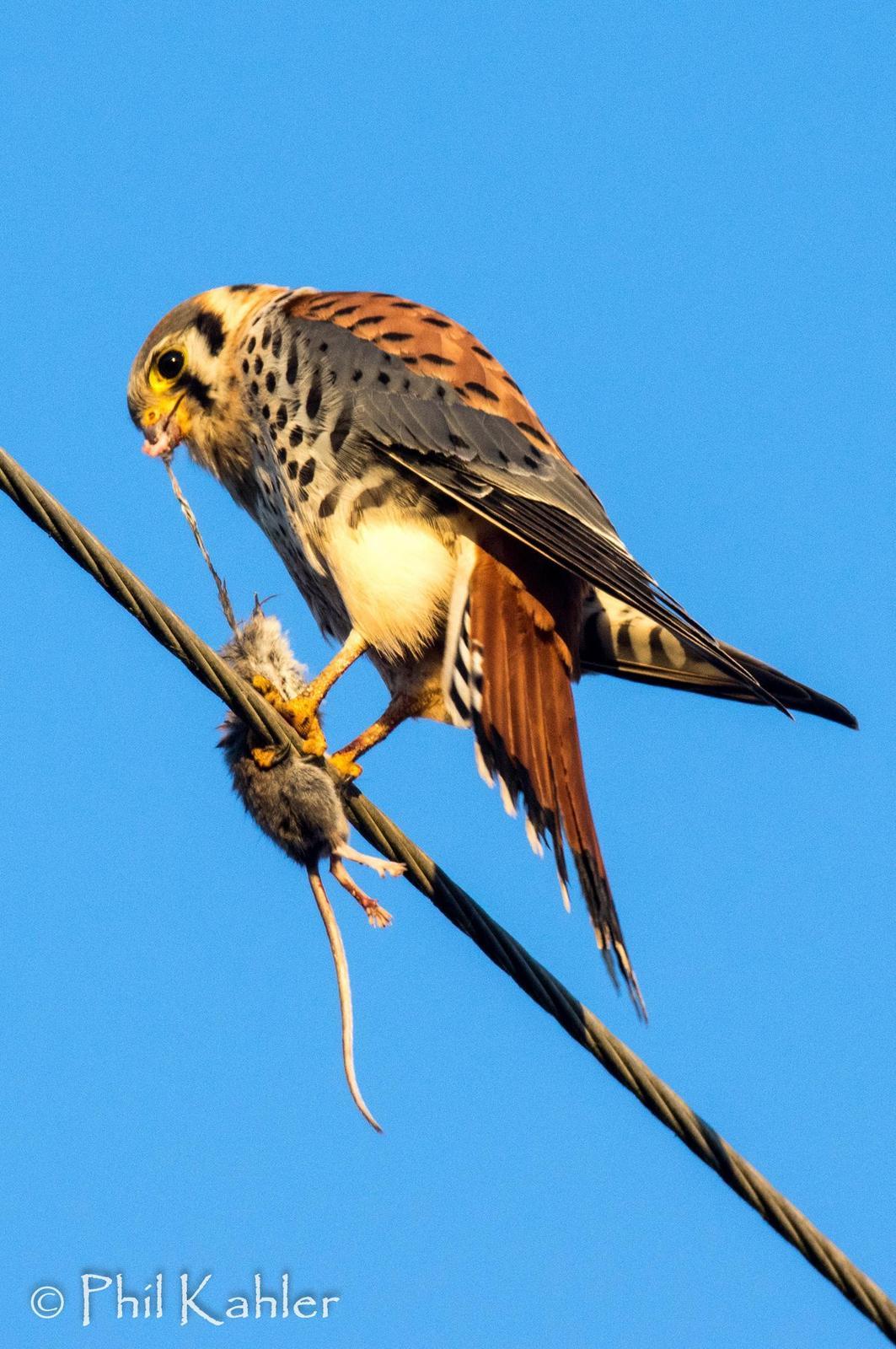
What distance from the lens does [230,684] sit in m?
2.58

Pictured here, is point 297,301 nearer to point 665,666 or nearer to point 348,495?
point 348,495

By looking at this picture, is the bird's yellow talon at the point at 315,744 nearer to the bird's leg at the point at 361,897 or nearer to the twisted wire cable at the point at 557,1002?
the bird's leg at the point at 361,897

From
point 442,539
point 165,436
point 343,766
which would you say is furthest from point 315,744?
point 165,436

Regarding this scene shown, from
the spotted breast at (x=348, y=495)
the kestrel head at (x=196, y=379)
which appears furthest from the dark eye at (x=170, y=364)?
the spotted breast at (x=348, y=495)

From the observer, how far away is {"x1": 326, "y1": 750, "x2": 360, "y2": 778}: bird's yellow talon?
3146mm

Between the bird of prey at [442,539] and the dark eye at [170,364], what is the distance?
0.08 ft

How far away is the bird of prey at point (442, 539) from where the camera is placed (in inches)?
126

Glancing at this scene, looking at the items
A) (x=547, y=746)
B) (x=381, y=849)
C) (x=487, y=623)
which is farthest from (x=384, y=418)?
(x=381, y=849)

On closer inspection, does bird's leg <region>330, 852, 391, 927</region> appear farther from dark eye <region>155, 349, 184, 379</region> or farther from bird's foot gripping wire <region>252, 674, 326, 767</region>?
dark eye <region>155, 349, 184, 379</region>

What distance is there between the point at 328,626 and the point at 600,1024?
161 centimetres

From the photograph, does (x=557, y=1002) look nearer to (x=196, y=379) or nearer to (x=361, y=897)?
(x=361, y=897)

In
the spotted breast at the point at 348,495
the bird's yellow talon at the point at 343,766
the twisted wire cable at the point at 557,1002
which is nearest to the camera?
the twisted wire cable at the point at 557,1002

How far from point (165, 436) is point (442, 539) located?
A: 0.89 metres

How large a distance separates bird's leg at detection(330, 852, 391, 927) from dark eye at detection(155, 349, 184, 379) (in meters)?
1.47
